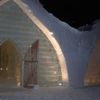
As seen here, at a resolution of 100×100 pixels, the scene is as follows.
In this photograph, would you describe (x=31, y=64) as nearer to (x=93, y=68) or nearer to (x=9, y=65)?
(x=9, y=65)

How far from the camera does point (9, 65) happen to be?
17.8 m

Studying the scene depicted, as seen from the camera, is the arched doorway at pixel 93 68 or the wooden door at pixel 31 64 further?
the arched doorway at pixel 93 68

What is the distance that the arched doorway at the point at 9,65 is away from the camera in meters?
17.4

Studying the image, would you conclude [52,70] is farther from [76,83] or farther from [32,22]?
[32,22]

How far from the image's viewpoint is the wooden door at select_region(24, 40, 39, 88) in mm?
17380

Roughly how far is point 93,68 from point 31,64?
3.53m

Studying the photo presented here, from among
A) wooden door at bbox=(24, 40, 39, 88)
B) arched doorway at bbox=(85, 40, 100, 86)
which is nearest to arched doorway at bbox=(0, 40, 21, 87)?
wooden door at bbox=(24, 40, 39, 88)

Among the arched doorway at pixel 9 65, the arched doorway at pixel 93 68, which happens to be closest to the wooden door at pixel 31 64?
the arched doorway at pixel 9 65

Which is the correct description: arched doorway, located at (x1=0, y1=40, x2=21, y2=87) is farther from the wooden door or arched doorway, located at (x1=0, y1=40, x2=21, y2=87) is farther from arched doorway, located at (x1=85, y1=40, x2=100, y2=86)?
arched doorway, located at (x1=85, y1=40, x2=100, y2=86)

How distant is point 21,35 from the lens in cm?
1725

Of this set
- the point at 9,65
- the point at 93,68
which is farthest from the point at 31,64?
the point at 93,68

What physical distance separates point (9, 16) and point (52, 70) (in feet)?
11.4

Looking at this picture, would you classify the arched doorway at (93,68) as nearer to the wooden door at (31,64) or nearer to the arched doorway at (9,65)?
the wooden door at (31,64)

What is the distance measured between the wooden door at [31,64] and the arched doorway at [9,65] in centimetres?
36
